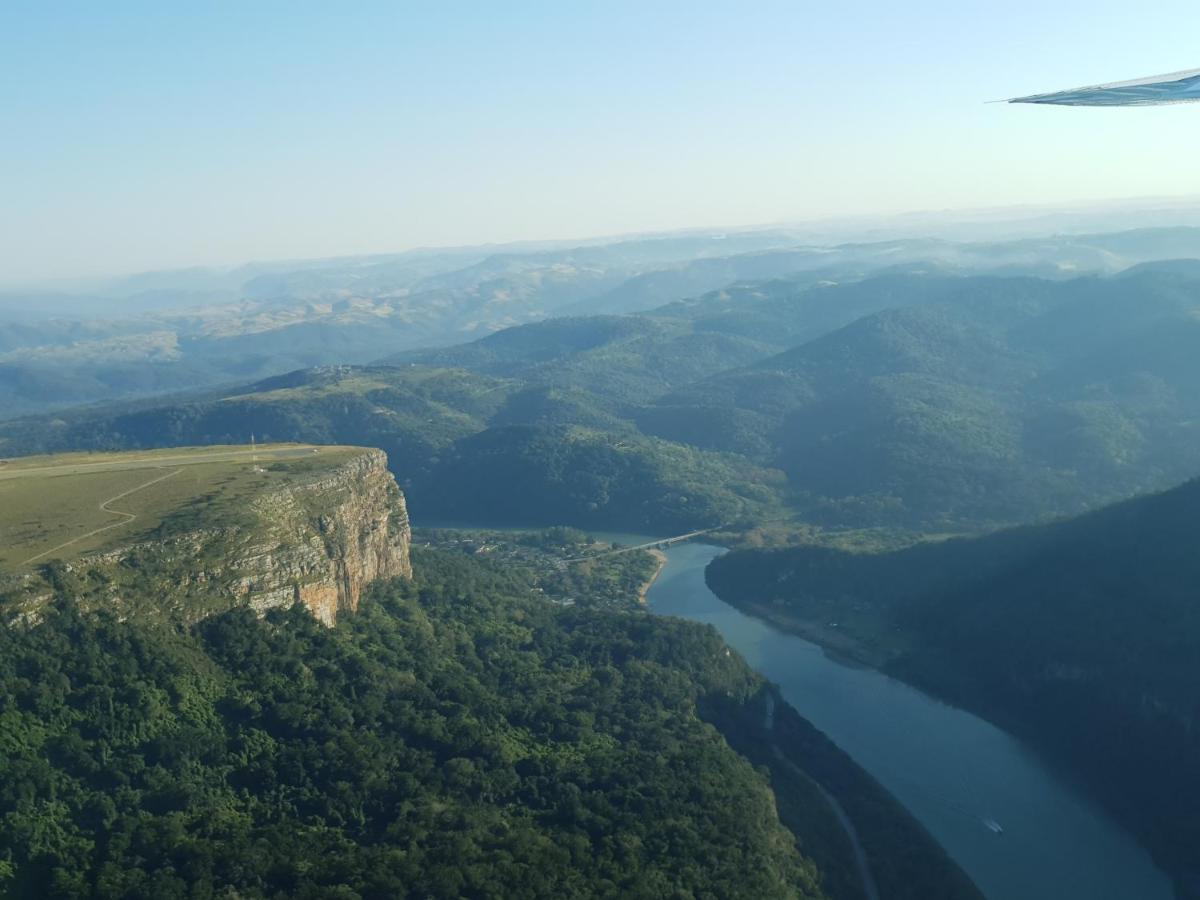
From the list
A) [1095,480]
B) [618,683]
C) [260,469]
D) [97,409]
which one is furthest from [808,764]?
[97,409]

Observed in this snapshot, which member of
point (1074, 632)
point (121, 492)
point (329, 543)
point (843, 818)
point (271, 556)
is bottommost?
point (843, 818)

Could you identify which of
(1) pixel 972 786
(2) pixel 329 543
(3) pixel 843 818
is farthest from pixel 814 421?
(2) pixel 329 543

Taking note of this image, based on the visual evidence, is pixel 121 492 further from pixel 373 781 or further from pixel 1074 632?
pixel 1074 632

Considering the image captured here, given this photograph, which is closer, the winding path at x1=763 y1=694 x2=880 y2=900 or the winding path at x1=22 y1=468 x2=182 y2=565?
the winding path at x1=22 y1=468 x2=182 y2=565

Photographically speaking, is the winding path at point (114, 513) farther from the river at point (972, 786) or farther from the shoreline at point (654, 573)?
the shoreline at point (654, 573)

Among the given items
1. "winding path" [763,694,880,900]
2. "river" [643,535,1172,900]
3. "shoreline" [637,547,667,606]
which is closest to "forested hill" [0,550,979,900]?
"winding path" [763,694,880,900]

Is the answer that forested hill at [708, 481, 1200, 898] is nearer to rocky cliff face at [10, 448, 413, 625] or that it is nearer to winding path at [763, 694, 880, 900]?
winding path at [763, 694, 880, 900]

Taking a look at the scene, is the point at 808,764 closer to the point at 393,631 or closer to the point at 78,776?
the point at 393,631
